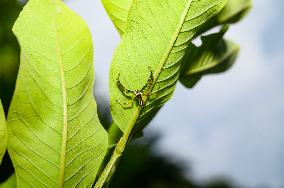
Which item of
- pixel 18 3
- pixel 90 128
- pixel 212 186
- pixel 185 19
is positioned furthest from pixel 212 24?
pixel 212 186

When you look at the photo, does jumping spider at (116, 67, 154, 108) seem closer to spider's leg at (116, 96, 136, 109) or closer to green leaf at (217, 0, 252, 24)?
spider's leg at (116, 96, 136, 109)

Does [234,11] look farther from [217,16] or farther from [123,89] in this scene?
[123,89]

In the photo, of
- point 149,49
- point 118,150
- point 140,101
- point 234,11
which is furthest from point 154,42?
point 234,11

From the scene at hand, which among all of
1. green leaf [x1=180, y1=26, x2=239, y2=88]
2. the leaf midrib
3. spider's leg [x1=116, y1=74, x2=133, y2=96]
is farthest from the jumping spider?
green leaf [x1=180, y1=26, x2=239, y2=88]

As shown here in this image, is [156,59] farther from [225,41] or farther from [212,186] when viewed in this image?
[212,186]

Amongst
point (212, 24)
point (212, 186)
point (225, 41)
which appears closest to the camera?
point (212, 24)

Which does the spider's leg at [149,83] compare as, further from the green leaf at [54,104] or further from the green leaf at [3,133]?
the green leaf at [3,133]
